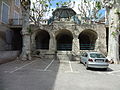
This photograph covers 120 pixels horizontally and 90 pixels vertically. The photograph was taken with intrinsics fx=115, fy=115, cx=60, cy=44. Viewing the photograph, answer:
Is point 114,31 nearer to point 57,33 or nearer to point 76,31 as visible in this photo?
point 76,31

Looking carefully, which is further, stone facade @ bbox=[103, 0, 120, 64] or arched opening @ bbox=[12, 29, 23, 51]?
arched opening @ bbox=[12, 29, 23, 51]

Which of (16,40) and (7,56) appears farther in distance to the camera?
(16,40)

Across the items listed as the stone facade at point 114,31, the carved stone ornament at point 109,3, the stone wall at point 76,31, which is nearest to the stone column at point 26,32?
the stone wall at point 76,31

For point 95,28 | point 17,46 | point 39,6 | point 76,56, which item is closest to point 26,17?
point 39,6

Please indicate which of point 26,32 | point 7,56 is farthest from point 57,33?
point 7,56

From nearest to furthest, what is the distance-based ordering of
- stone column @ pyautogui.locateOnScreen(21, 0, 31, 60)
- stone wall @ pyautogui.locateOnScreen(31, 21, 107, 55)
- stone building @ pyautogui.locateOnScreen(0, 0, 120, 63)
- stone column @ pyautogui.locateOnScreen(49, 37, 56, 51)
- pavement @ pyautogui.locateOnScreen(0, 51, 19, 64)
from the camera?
pavement @ pyautogui.locateOnScreen(0, 51, 19, 64) < stone building @ pyautogui.locateOnScreen(0, 0, 120, 63) < stone column @ pyautogui.locateOnScreen(21, 0, 31, 60) < stone wall @ pyautogui.locateOnScreen(31, 21, 107, 55) < stone column @ pyautogui.locateOnScreen(49, 37, 56, 51)

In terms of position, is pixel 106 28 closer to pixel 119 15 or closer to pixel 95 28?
pixel 95 28

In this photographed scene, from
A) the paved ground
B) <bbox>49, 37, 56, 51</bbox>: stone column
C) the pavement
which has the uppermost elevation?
<bbox>49, 37, 56, 51</bbox>: stone column

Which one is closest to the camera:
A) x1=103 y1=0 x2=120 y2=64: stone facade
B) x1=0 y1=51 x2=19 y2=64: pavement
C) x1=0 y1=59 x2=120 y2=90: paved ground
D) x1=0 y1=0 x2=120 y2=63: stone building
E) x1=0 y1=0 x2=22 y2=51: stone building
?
x1=0 y1=59 x2=120 y2=90: paved ground

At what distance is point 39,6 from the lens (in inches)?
805

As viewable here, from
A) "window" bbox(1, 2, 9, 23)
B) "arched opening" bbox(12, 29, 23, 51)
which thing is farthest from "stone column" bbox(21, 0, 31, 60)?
"arched opening" bbox(12, 29, 23, 51)

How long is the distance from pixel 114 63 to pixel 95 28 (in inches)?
253

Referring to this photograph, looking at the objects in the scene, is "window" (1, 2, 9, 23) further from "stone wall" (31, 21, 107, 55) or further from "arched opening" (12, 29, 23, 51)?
"stone wall" (31, 21, 107, 55)

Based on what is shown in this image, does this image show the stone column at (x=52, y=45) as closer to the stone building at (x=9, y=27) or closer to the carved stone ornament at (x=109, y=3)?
the stone building at (x=9, y=27)
